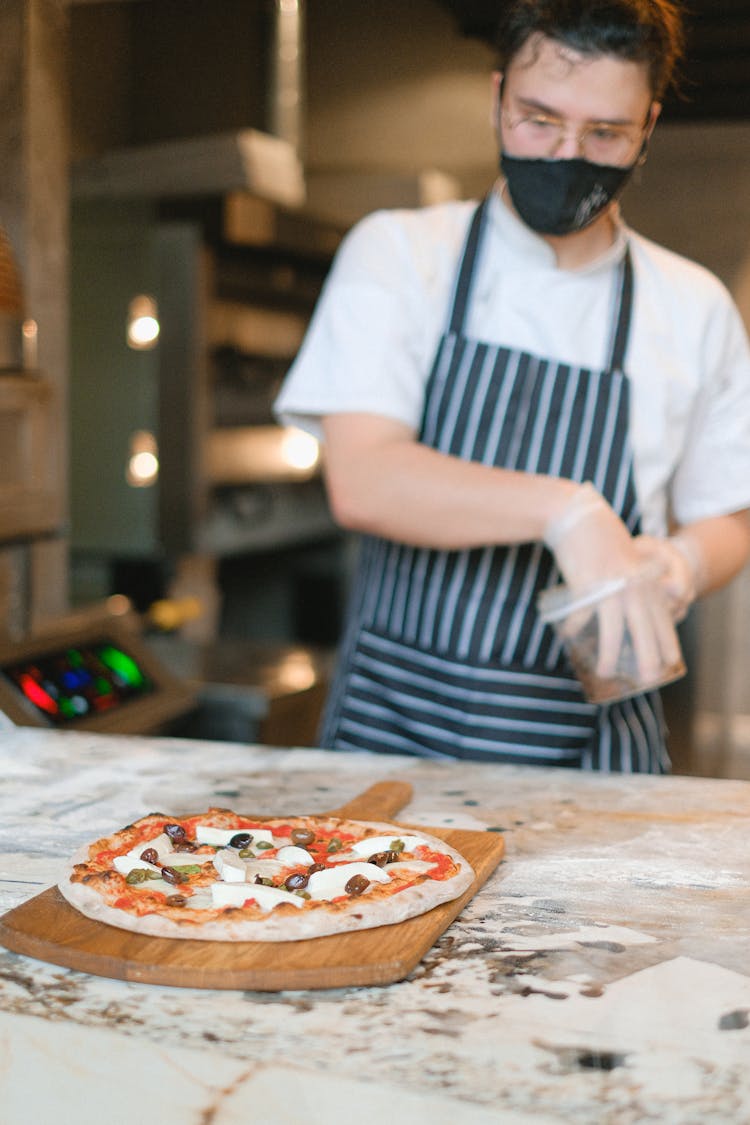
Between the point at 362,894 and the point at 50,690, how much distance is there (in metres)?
1.16

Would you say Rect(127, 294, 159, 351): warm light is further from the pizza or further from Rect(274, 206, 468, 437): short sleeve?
the pizza

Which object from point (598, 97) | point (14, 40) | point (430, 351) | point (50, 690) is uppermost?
point (14, 40)

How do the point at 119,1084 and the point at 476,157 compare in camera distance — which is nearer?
the point at 119,1084

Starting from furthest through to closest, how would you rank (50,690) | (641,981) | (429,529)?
1. (50,690)
2. (429,529)
3. (641,981)

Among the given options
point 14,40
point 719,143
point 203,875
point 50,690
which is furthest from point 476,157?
point 203,875

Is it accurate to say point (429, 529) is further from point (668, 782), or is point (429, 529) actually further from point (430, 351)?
point (668, 782)

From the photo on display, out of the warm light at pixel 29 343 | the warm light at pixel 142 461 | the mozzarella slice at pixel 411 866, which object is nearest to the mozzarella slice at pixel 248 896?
the mozzarella slice at pixel 411 866

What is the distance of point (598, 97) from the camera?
1.65 m

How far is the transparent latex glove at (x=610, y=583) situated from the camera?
60.4 inches

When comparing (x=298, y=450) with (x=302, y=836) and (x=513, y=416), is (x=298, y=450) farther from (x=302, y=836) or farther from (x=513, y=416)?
(x=302, y=836)

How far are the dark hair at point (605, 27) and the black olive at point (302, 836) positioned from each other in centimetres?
107

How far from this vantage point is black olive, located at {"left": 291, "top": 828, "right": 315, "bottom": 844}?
1184 millimetres

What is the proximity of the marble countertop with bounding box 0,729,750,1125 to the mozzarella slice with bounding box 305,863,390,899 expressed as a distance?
0.26 ft

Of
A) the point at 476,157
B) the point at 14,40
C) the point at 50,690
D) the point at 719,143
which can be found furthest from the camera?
the point at 476,157
